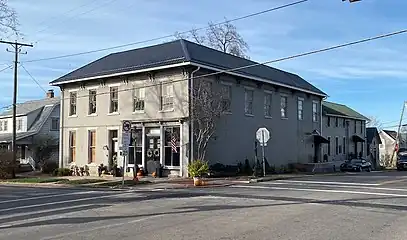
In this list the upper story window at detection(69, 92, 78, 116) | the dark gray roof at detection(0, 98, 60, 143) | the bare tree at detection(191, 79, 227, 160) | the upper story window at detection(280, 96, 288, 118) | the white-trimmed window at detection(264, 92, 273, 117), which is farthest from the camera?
the dark gray roof at detection(0, 98, 60, 143)

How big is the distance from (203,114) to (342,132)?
29.0 m

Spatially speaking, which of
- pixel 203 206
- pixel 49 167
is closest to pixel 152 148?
pixel 49 167

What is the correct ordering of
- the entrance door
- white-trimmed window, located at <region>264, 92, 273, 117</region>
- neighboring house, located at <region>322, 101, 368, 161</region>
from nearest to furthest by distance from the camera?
the entrance door, white-trimmed window, located at <region>264, 92, 273, 117</region>, neighboring house, located at <region>322, 101, 368, 161</region>

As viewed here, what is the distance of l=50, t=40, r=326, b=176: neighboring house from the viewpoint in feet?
103

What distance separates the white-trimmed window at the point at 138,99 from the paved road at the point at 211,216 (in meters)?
14.5

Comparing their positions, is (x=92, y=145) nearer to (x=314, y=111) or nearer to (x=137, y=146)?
(x=137, y=146)

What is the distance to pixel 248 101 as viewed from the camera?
3581 centimetres

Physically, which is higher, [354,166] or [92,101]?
[92,101]

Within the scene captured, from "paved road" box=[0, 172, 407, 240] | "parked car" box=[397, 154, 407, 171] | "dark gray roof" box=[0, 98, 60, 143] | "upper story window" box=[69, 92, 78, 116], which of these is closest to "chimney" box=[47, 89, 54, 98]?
"dark gray roof" box=[0, 98, 60, 143]

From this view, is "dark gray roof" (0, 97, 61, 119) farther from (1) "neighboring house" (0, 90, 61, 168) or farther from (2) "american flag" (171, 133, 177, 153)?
(2) "american flag" (171, 133, 177, 153)

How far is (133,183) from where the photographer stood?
88.6 ft

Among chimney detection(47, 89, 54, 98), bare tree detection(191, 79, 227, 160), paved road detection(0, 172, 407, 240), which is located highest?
chimney detection(47, 89, 54, 98)

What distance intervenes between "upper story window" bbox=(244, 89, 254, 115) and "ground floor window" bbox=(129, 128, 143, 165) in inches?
301

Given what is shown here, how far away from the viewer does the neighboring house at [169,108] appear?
31.4 meters
